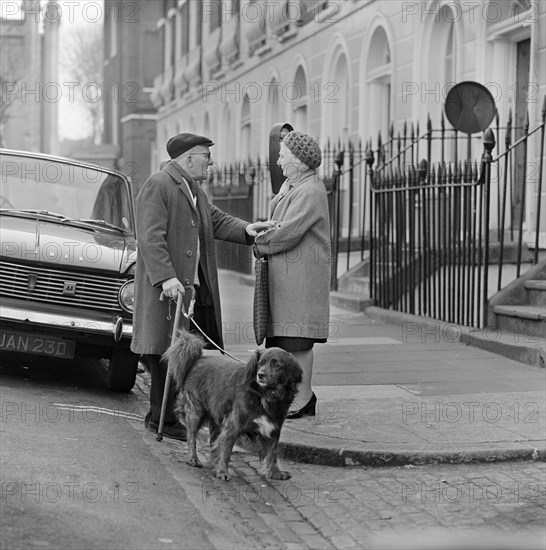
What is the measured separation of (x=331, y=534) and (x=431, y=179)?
7.53 metres

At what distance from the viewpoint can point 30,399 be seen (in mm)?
8602

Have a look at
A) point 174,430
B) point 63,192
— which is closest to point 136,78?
point 63,192

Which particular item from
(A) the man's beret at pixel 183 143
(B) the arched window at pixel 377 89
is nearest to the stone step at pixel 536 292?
(A) the man's beret at pixel 183 143

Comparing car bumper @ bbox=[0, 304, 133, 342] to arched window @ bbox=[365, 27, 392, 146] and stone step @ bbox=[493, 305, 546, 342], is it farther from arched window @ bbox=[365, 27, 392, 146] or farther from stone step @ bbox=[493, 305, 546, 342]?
arched window @ bbox=[365, 27, 392, 146]

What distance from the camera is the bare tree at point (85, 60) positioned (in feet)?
269

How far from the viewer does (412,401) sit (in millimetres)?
8789

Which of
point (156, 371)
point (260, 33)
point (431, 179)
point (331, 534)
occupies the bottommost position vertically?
point (331, 534)

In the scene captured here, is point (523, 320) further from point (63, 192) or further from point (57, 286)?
point (57, 286)

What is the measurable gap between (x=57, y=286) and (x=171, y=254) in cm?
188

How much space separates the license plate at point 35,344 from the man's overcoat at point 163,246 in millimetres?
1588

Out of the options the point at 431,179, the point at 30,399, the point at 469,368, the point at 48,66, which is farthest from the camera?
the point at 48,66

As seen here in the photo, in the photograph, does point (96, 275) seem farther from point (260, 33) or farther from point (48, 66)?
point (48, 66)

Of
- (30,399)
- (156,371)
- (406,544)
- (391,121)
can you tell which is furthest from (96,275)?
(391,121)

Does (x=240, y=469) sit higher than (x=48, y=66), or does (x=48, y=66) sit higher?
(x=48, y=66)
